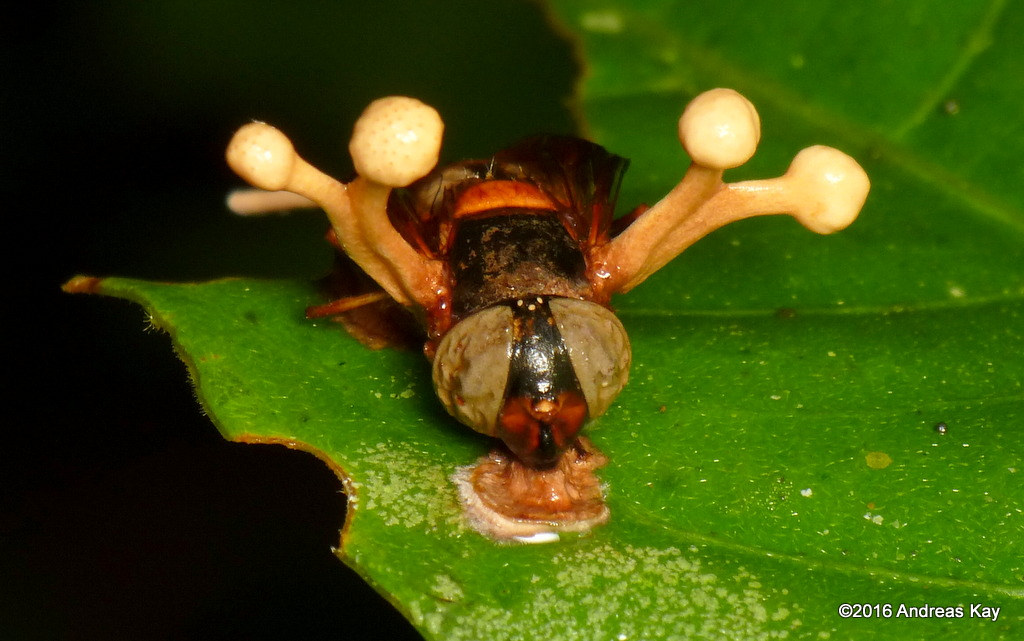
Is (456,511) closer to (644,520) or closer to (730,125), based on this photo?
(644,520)

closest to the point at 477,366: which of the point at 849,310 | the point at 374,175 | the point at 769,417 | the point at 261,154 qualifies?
the point at 374,175

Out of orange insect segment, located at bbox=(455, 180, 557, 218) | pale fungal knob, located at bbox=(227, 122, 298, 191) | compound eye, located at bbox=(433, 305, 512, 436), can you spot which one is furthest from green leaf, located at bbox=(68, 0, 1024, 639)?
pale fungal knob, located at bbox=(227, 122, 298, 191)

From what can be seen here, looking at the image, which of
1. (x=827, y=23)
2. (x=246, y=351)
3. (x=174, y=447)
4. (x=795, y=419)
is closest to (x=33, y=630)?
(x=174, y=447)

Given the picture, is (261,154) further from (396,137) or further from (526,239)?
(526,239)

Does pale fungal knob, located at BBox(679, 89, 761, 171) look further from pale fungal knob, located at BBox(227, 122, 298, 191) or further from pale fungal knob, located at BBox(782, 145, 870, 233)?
pale fungal knob, located at BBox(227, 122, 298, 191)

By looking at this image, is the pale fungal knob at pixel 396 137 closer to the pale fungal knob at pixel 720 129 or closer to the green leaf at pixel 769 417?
the pale fungal knob at pixel 720 129

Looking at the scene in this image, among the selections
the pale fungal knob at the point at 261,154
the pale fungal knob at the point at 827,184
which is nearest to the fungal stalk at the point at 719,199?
the pale fungal knob at the point at 827,184
